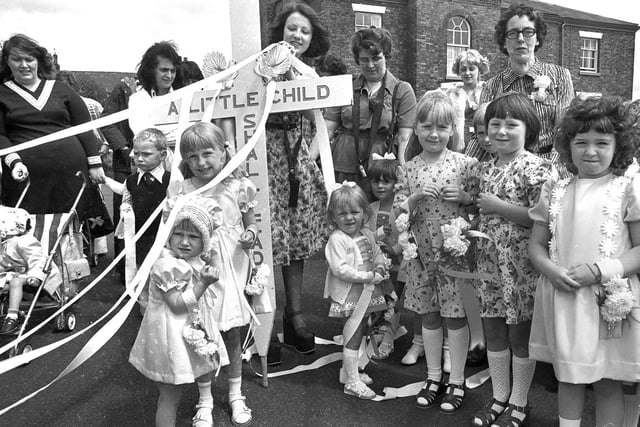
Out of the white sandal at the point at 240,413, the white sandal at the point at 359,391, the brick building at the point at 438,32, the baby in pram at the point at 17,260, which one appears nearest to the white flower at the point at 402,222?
the white sandal at the point at 359,391

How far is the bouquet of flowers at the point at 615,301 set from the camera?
2.15 m

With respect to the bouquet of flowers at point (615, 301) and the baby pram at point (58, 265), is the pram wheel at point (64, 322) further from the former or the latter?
the bouquet of flowers at point (615, 301)

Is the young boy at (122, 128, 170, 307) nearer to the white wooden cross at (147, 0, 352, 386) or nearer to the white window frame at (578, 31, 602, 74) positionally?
the white wooden cross at (147, 0, 352, 386)

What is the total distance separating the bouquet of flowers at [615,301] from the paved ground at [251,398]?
88cm

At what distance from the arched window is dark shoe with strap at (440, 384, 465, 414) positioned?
1634 cm

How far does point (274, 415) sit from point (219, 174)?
1.37 m

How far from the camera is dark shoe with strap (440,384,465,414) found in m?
2.91

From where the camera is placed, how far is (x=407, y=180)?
10.2ft

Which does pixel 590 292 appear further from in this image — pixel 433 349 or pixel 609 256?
pixel 433 349

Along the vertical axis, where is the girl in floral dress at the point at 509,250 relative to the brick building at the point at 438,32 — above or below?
below

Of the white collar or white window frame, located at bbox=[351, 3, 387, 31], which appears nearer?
the white collar

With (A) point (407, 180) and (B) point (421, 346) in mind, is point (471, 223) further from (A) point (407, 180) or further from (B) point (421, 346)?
(B) point (421, 346)

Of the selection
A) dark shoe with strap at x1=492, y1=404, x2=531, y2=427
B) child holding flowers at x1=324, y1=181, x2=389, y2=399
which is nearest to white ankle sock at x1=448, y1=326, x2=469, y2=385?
dark shoe with strap at x1=492, y1=404, x2=531, y2=427

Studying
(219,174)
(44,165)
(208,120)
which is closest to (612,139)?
(219,174)
